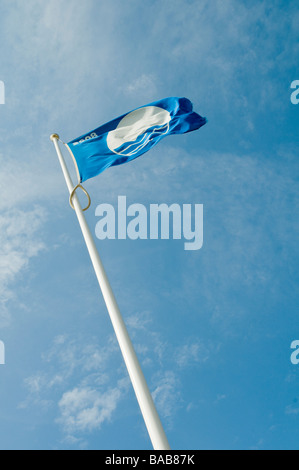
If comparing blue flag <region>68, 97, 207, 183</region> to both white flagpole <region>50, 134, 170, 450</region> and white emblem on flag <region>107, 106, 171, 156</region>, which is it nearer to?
white emblem on flag <region>107, 106, 171, 156</region>

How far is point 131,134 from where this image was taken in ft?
50.4

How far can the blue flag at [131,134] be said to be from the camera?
1391 centimetres

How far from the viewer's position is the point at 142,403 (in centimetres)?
714

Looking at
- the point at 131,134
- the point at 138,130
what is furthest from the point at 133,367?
the point at 138,130

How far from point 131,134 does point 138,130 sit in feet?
1.36

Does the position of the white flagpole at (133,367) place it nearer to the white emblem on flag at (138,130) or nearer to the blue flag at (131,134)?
the blue flag at (131,134)

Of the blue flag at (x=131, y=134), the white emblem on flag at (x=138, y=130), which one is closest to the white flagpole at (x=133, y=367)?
the blue flag at (x=131, y=134)

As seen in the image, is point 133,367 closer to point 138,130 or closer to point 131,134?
point 131,134

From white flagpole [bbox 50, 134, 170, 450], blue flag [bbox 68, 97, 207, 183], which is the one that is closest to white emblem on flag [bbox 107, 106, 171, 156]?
blue flag [bbox 68, 97, 207, 183]

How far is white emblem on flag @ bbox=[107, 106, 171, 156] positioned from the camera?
14664mm

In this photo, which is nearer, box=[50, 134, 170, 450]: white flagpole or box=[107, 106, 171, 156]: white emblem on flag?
box=[50, 134, 170, 450]: white flagpole

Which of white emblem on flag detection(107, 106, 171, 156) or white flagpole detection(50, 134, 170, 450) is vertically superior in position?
white emblem on flag detection(107, 106, 171, 156)

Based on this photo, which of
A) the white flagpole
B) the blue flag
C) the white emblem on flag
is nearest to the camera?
the white flagpole
